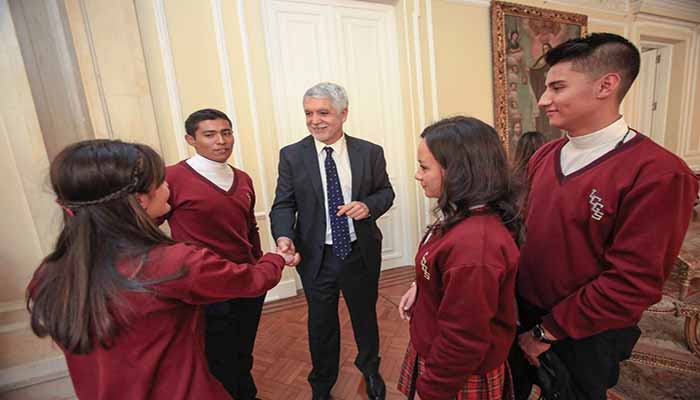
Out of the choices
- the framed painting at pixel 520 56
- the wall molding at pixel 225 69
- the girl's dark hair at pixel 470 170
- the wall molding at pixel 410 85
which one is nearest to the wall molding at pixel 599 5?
the framed painting at pixel 520 56

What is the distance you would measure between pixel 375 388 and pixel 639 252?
1.63 meters

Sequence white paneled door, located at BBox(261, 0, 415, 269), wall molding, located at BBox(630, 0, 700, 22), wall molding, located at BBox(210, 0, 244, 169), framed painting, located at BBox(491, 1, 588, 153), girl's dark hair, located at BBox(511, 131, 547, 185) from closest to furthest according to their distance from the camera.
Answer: girl's dark hair, located at BBox(511, 131, 547, 185) < wall molding, located at BBox(210, 0, 244, 169) < white paneled door, located at BBox(261, 0, 415, 269) < framed painting, located at BBox(491, 1, 588, 153) < wall molding, located at BBox(630, 0, 700, 22)

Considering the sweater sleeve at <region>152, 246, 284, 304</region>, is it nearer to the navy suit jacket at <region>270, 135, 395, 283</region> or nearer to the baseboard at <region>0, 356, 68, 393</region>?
the navy suit jacket at <region>270, 135, 395, 283</region>

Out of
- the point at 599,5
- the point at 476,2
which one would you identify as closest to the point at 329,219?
the point at 476,2

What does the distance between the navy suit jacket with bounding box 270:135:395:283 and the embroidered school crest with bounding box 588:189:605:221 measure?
1036 mm

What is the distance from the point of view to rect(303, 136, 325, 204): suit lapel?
72.5 inches

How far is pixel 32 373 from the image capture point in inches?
80.4

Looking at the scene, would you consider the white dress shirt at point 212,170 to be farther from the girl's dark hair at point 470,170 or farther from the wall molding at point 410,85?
the wall molding at point 410,85

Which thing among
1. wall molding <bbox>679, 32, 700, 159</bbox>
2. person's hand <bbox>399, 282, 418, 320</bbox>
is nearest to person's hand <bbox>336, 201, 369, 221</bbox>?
person's hand <bbox>399, 282, 418, 320</bbox>

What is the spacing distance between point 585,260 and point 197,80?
3.21 m

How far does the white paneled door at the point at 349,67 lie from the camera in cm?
333

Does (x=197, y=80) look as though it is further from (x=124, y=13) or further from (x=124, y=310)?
(x=124, y=310)

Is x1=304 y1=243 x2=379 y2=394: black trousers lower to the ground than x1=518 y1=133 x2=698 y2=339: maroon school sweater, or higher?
lower

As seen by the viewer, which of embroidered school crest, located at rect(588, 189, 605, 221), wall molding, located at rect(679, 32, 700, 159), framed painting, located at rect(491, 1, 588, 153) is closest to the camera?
embroidered school crest, located at rect(588, 189, 605, 221)
